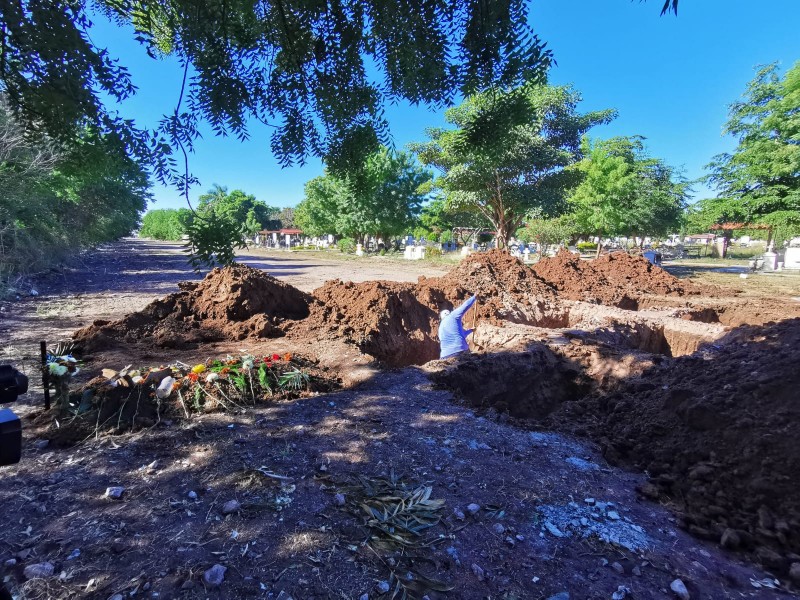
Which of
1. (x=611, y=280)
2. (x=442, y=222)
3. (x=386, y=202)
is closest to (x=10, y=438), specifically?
(x=611, y=280)

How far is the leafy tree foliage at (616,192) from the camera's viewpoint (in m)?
25.1

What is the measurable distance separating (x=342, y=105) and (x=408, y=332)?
600 cm

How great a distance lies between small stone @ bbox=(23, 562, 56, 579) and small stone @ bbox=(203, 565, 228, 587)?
2.60ft

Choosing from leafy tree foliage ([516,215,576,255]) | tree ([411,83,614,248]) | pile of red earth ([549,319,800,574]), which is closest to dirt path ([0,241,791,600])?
pile of red earth ([549,319,800,574])

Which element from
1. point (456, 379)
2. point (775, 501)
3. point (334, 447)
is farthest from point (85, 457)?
point (775, 501)

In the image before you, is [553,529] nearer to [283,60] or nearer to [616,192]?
[283,60]

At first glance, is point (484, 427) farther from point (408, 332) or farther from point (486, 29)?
point (408, 332)

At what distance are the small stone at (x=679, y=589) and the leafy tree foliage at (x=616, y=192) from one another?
81.0 ft

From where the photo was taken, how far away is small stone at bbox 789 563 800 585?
222 cm

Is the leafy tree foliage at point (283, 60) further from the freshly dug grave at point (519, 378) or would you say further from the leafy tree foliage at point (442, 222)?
the leafy tree foliage at point (442, 222)

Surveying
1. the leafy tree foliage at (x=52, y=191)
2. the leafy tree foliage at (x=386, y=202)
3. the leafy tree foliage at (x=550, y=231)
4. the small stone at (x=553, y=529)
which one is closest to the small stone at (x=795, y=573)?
the small stone at (x=553, y=529)

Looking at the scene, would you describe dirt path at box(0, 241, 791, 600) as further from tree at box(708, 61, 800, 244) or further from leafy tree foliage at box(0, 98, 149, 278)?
tree at box(708, 61, 800, 244)

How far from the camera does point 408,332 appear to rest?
29.5 feet

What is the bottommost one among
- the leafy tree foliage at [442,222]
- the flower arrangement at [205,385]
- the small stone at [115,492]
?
the small stone at [115,492]
